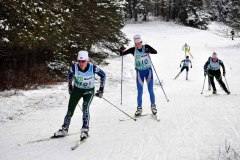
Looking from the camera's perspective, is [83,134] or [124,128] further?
[124,128]

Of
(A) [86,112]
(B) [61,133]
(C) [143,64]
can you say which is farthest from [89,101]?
(C) [143,64]

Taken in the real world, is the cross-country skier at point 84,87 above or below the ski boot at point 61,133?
above

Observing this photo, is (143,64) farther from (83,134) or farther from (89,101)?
(83,134)

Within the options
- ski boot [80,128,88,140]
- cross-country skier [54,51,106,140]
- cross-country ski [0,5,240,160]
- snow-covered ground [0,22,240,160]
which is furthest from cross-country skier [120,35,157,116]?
ski boot [80,128,88,140]

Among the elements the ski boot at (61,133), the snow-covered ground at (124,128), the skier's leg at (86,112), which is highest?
the skier's leg at (86,112)

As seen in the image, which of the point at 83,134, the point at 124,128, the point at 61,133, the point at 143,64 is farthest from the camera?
the point at 143,64

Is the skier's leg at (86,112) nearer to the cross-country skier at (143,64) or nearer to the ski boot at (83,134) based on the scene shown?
the ski boot at (83,134)

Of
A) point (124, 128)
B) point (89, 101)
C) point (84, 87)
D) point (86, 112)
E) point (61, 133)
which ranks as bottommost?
point (124, 128)

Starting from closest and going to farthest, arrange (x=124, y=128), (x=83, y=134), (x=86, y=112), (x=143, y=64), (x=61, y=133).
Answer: (x=83, y=134), (x=86, y=112), (x=61, y=133), (x=124, y=128), (x=143, y=64)

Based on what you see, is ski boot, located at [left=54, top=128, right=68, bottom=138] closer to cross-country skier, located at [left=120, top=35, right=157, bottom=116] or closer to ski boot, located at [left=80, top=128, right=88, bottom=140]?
ski boot, located at [left=80, top=128, right=88, bottom=140]

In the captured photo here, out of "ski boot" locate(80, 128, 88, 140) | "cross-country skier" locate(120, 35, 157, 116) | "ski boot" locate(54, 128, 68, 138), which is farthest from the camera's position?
"cross-country skier" locate(120, 35, 157, 116)

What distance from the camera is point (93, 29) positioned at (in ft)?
58.0

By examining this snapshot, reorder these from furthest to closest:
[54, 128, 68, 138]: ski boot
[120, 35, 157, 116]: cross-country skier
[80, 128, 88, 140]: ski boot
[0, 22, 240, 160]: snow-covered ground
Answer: [120, 35, 157, 116]: cross-country skier, [54, 128, 68, 138]: ski boot, [80, 128, 88, 140]: ski boot, [0, 22, 240, 160]: snow-covered ground

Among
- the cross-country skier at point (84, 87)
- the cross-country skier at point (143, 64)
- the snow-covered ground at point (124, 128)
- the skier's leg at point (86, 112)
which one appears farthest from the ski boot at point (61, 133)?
the cross-country skier at point (143, 64)
